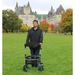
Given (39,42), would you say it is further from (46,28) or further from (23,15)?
(23,15)

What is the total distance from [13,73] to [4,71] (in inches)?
20.2

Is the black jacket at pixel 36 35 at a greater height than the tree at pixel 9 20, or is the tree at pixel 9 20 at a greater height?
the tree at pixel 9 20

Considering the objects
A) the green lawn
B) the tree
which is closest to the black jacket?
the green lawn

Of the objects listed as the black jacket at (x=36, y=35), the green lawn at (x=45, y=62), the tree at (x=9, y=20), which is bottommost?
the green lawn at (x=45, y=62)

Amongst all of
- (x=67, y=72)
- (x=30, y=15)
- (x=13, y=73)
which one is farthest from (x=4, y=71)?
(x=30, y=15)

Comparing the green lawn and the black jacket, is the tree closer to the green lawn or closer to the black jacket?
the green lawn

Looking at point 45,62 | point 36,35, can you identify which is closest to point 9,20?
point 45,62

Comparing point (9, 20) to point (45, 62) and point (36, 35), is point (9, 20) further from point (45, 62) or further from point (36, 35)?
point (36, 35)

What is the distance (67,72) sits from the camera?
457 cm

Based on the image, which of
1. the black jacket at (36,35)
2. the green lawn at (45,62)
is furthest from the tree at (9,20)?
the black jacket at (36,35)

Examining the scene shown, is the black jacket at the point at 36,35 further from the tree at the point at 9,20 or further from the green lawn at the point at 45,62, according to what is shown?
the tree at the point at 9,20

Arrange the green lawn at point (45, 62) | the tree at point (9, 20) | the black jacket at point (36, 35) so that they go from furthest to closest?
the tree at point (9, 20), the black jacket at point (36, 35), the green lawn at point (45, 62)

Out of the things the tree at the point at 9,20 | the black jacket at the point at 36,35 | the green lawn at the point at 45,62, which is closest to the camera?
the green lawn at the point at 45,62

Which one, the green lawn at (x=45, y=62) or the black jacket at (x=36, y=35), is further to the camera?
the black jacket at (x=36, y=35)
